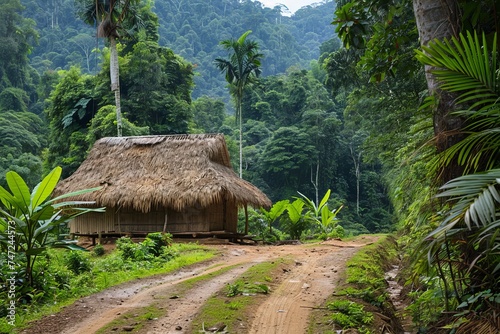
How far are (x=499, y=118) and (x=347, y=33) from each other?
2.36m

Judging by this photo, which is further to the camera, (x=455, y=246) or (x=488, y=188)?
(x=455, y=246)

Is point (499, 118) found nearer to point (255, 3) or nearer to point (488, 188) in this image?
point (488, 188)

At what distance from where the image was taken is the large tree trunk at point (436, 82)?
14.8ft

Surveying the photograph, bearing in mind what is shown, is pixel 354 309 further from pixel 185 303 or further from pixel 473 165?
pixel 473 165

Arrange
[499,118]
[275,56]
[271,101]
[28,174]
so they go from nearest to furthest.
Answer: [499,118] < [28,174] < [271,101] < [275,56]

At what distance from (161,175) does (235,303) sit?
37.8ft

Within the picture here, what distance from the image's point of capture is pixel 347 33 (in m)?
5.90

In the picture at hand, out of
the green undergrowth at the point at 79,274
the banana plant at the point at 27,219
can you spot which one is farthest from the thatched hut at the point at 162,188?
the banana plant at the point at 27,219

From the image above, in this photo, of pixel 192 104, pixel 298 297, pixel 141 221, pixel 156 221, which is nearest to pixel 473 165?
pixel 298 297

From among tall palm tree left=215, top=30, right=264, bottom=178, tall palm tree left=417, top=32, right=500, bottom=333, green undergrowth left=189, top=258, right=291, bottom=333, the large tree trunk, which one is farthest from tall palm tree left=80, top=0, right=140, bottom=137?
tall palm tree left=417, top=32, right=500, bottom=333

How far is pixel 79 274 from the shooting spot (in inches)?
342

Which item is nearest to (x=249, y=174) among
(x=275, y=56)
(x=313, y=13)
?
(x=275, y=56)

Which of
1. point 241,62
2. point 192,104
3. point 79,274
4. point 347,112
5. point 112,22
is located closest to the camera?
point 79,274

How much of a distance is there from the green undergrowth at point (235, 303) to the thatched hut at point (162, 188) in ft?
26.0
